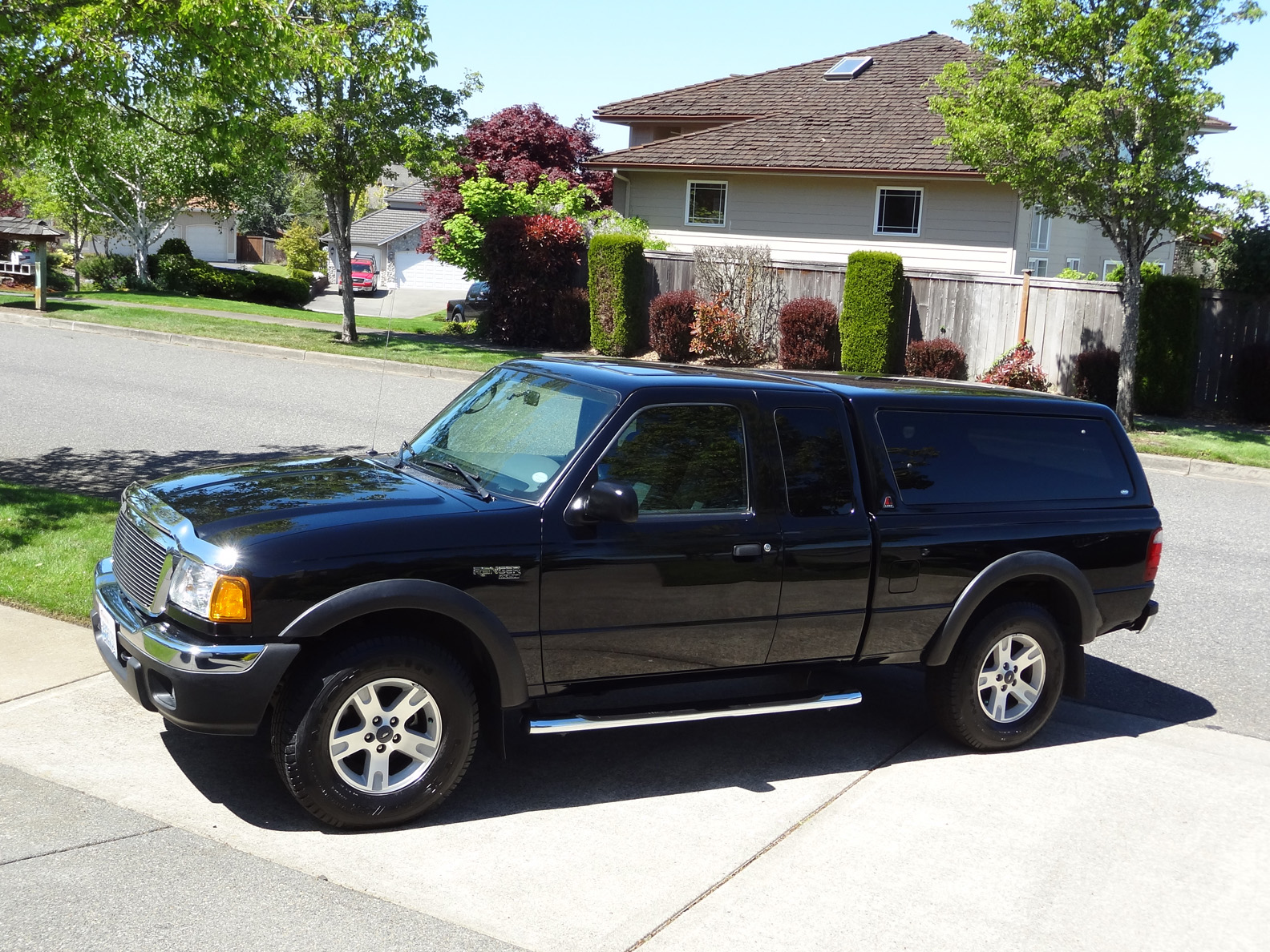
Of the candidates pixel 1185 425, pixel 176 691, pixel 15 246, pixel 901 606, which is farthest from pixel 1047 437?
pixel 15 246

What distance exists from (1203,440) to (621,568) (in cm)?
1387

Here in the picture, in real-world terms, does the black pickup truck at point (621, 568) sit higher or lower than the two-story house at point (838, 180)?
lower

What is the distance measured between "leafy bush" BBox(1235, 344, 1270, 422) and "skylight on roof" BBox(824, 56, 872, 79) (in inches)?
587

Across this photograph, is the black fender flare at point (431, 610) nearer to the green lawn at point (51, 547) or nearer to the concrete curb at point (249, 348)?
the green lawn at point (51, 547)

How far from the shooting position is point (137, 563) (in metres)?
4.97

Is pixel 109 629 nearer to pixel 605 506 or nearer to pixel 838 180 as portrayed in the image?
pixel 605 506

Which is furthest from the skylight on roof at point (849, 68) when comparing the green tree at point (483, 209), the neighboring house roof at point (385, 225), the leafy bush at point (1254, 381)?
the neighboring house roof at point (385, 225)

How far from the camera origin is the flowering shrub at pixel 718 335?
905 inches

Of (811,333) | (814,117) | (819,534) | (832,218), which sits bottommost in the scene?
(819,534)

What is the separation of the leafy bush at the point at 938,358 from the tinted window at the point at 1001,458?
50.0ft

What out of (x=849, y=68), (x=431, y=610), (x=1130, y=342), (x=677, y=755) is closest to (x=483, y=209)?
(x=849, y=68)

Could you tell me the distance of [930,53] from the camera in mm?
30656

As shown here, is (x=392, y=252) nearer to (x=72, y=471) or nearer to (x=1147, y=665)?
(x=72, y=471)

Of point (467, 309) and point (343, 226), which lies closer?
point (343, 226)
